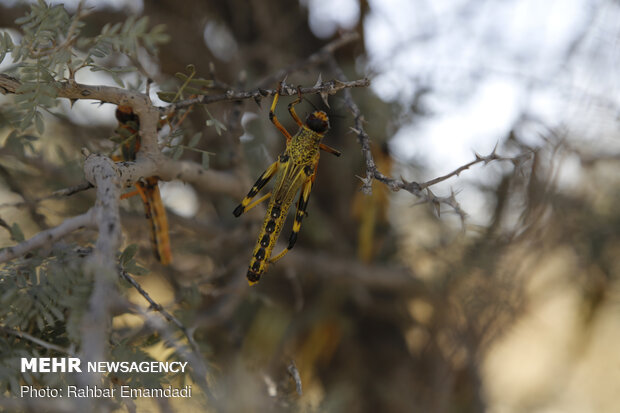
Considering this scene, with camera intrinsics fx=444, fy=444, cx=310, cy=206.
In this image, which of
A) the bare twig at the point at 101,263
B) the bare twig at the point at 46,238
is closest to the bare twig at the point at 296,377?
the bare twig at the point at 101,263

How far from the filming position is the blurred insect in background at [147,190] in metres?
1.20

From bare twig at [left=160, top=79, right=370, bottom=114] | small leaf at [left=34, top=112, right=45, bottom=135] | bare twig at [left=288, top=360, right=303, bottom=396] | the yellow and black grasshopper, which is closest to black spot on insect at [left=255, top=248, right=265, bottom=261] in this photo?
the yellow and black grasshopper

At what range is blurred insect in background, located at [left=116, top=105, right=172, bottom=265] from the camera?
1.20m

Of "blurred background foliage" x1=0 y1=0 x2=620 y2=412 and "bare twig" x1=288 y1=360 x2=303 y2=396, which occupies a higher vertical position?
"blurred background foliage" x1=0 y1=0 x2=620 y2=412

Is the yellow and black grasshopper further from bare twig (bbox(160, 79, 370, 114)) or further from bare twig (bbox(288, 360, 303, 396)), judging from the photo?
bare twig (bbox(288, 360, 303, 396))

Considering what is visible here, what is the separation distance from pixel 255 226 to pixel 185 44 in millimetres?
1379

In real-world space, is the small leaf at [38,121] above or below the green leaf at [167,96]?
below

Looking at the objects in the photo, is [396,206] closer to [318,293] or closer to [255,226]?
[318,293]

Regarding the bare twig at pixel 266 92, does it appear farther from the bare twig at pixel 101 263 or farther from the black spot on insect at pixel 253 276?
the black spot on insect at pixel 253 276

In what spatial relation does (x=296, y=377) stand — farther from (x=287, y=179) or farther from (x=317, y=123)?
(x=317, y=123)

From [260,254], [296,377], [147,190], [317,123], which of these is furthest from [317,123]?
[296,377]

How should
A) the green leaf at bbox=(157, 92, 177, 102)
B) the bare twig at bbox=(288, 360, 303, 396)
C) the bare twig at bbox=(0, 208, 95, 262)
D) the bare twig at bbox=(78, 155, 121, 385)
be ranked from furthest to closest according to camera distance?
the green leaf at bbox=(157, 92, 177, 102), the bare twig at bbox=(288, 360, 303, 396), the bare twig at bbox=(0, 208, 95, 262), the bare twig at bbox=(78, 155, 121, 385)

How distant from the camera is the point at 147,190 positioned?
1271mm

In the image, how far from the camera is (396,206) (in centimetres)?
314
